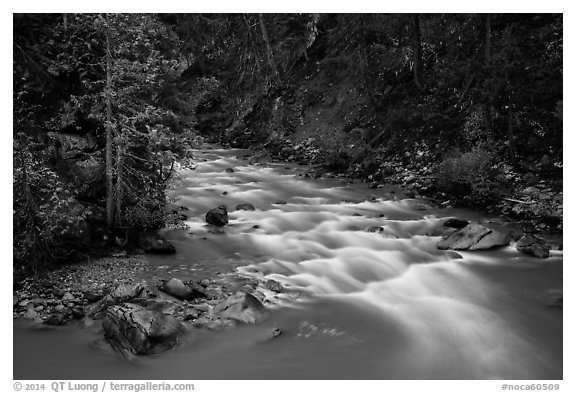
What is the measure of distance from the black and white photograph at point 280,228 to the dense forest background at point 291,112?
0.23ft

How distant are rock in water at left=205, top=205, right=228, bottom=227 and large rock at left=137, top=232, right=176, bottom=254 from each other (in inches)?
74.0

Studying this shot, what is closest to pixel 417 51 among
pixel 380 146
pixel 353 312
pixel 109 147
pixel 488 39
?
pixel 380 146

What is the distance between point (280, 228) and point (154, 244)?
3.44 m

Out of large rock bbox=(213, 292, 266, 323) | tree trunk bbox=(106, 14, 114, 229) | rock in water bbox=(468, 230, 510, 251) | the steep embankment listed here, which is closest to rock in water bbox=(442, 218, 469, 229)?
rock in water bbox=(468, 230, 510, 251)

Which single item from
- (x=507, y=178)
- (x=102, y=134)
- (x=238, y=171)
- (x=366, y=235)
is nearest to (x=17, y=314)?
(x=102, y=134)

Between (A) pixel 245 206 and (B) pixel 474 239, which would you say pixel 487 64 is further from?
(A) pixel 245 206

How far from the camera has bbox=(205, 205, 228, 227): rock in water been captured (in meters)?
11.6

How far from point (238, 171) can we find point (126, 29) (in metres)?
9.80

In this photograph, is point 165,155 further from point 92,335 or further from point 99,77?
point 92,335

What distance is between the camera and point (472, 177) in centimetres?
1327

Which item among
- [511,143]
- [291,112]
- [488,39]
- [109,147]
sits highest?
[488,39]

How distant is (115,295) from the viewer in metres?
7.50

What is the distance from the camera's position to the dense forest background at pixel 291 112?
338 inches

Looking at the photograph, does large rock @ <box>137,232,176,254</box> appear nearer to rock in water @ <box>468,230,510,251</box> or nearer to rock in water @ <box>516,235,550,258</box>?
rock in water @ <box>468,230,510,251</box>
